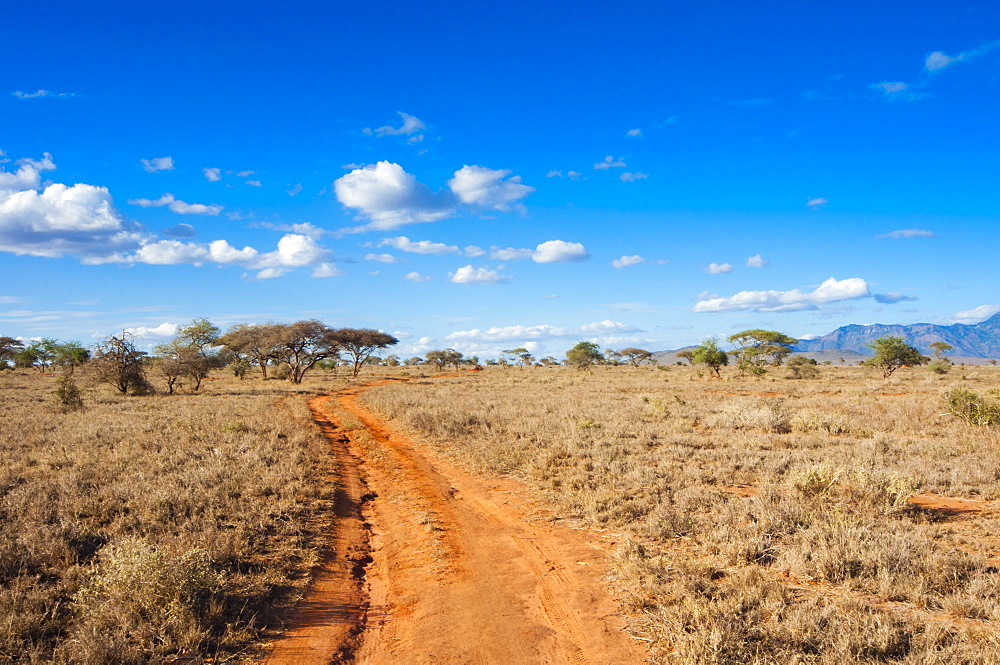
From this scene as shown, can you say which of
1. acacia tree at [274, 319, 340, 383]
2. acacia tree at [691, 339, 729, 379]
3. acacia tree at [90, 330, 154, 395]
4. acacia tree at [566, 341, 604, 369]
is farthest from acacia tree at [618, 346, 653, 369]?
acacia tree at [90, 330, 154, 395]

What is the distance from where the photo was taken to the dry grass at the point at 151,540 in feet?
17.1

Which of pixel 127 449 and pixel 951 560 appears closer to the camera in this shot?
pixel 951 560

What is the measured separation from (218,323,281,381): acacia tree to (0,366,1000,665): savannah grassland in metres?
33.8

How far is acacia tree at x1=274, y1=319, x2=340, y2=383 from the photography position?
4859 centimetres

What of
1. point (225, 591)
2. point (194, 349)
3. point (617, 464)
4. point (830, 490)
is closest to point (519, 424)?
point (617, 464)

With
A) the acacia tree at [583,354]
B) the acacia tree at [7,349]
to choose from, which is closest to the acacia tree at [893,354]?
the acacia tree at [583,354]

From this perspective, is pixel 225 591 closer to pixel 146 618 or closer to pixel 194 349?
pixel 146 618

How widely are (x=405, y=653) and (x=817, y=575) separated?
17.3 ft

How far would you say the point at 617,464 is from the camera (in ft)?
39.9

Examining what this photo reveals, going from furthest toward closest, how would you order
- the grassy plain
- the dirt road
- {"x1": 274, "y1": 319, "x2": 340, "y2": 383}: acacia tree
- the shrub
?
{"x1": 274, "y1": 319, "x2": 340, "y2": 383}: acacia tree, the shrub, the dirt road, the grassy plain

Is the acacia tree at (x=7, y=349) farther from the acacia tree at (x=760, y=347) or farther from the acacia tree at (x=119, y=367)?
the acacia tree at (x=760, y=347)

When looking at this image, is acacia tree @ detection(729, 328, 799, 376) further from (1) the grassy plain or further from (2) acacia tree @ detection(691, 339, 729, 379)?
(1) the grassy plain

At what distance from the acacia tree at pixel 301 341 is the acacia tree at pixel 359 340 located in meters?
1.60

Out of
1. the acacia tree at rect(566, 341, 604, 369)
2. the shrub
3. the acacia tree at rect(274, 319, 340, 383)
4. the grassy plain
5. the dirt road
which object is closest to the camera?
the grassy plain
